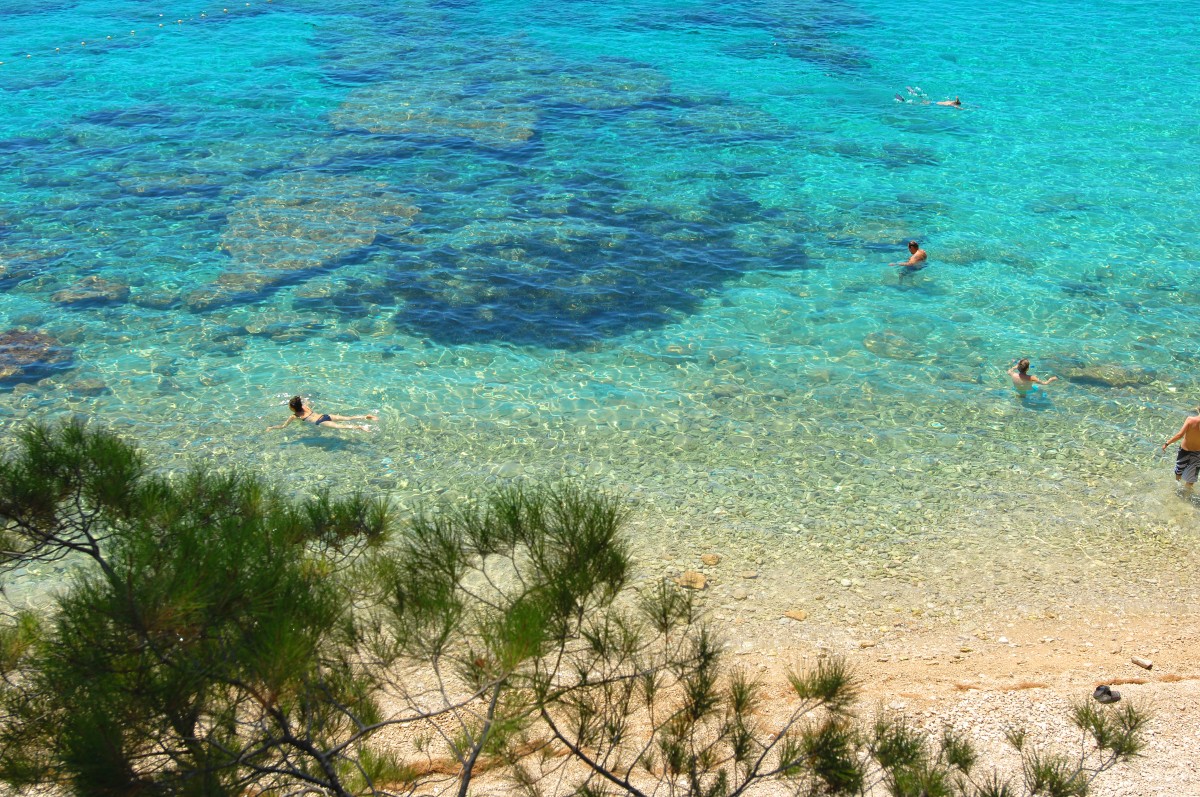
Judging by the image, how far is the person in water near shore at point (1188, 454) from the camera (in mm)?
11305

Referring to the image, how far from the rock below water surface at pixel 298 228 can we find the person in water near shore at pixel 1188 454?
13688mm

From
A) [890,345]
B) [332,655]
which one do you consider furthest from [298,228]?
[332,655]

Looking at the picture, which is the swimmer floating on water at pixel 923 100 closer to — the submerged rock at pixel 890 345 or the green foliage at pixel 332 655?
the submerged rock at pixel 890 345

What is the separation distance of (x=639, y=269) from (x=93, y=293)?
962cm

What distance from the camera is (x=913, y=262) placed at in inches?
698

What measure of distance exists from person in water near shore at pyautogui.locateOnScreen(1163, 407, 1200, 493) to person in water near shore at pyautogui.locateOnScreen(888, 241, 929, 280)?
6.64 m

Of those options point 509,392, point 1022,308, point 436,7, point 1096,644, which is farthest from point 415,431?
point 436,7

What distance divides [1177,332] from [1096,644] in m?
8.42

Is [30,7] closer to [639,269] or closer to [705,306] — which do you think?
[639,269]

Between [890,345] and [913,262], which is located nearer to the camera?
[890,345]

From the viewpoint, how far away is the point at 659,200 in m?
20.1

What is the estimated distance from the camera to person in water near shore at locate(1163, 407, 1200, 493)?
37.1 ft

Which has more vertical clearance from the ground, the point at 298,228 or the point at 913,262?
the point at 913,262

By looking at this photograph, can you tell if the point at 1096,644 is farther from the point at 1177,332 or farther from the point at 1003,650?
the point at 1177,332
